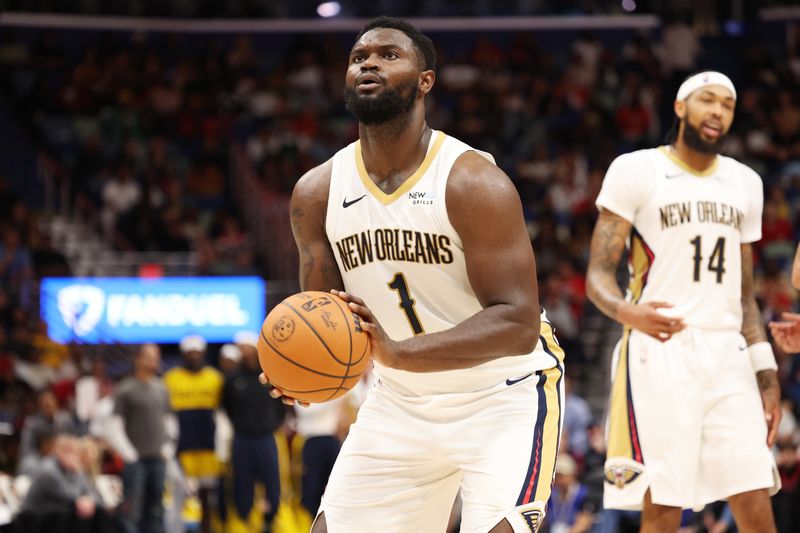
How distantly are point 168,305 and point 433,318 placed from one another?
13.2m

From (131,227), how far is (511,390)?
1527 cm

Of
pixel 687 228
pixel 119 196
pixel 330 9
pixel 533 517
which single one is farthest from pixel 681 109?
pixel 330 9

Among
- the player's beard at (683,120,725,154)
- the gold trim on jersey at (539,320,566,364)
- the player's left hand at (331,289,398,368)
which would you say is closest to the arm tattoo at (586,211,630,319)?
the player's beard at (683,120,725,154)

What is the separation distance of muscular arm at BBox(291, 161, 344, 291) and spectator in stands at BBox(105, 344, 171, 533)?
8.10m

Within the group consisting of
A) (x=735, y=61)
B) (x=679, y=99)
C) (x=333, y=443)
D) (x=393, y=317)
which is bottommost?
(x=333, y=443)

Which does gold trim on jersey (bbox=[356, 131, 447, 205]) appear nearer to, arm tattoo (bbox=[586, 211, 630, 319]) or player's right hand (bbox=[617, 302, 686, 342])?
player's right hand (bbox=[617, 302, 686, 342])

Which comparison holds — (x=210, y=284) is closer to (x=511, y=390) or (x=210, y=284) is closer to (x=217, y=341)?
(x=217, y=341)

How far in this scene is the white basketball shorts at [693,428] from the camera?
5.98 m

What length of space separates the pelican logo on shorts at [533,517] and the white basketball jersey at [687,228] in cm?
185

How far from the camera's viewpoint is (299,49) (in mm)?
23297

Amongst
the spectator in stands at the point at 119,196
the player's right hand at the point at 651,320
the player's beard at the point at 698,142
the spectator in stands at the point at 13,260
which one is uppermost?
the spectator in stands at the point at 119,196

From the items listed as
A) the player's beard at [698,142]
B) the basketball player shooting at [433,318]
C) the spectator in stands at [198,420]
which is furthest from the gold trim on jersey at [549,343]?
the spectator in stands at [198,420]

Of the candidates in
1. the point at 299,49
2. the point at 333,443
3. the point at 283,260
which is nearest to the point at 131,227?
the point at 283,260

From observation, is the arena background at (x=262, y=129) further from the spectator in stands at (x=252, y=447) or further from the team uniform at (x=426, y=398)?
the team uniform at (x=426, y=398)
